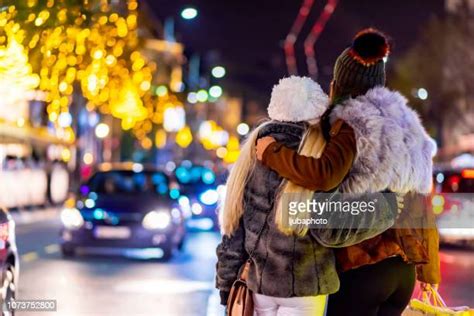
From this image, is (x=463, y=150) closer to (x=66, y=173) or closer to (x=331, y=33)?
(x=331, y=33)

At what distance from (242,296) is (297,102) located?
788mm

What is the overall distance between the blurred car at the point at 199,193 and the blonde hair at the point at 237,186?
2271 centimetres

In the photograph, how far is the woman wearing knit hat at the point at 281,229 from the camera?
459 centimetres

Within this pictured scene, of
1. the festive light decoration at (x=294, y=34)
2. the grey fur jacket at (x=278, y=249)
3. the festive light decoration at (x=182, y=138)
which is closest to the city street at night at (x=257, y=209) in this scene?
the grey fur jacket at (x=278, y=249)

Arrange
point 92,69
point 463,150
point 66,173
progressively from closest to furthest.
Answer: point 92,69 < point 66,173 < point 463,150

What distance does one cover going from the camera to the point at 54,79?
19406 millimetres

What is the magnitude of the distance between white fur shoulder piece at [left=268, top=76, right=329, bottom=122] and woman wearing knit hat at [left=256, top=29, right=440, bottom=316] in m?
0.08

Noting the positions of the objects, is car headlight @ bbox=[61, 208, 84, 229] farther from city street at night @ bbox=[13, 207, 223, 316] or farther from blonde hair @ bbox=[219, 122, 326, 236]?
blonde hair @ bbox=[219, 122, 326, 236]

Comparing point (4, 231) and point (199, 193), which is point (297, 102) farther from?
point (199, 193)

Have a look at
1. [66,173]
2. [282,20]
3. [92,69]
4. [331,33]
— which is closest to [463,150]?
[282,20]

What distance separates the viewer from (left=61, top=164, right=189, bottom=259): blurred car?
18984 mm

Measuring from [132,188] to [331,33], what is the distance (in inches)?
1306

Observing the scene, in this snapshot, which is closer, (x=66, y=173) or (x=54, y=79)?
(x=54, y=79)

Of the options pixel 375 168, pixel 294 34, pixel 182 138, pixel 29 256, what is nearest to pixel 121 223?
pixel 29 256
